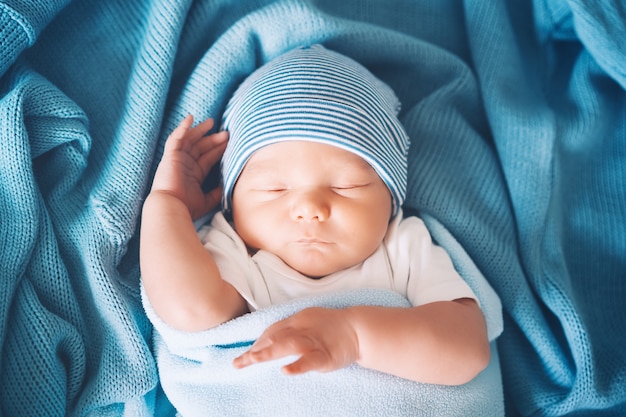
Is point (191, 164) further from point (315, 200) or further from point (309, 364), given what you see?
point (309, 364)

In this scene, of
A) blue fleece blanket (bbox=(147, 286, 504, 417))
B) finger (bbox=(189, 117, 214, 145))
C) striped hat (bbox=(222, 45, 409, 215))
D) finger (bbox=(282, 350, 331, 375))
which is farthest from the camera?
finger (bbox=(189, 117, 214, 145))

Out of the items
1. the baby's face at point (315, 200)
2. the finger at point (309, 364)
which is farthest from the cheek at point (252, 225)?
the finger at point (309, 364)

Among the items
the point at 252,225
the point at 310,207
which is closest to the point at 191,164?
the point at 252,225

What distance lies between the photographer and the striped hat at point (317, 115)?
1039mm

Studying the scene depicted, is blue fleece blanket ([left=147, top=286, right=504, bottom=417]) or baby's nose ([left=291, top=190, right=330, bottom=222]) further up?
baby's nose ([left=291, top=190, right=330, bottom=222])

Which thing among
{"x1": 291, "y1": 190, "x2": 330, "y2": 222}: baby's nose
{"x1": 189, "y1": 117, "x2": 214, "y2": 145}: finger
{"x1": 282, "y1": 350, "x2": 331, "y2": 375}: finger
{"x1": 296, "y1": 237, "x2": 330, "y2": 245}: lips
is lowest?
{"x1": 296, "y1": 237, "x2": 330, "y2": 245}: lips

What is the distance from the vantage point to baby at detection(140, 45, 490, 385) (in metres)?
0.95

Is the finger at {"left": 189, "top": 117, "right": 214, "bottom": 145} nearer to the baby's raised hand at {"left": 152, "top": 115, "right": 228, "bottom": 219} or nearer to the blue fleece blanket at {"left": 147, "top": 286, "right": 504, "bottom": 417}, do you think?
the baby's raised hand at {"left": 152, "top": 115, "right": 228, "bottom": 219}

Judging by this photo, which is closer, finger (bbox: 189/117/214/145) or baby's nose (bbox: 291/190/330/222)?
baby's nose (bbox: 291/190/330/222)

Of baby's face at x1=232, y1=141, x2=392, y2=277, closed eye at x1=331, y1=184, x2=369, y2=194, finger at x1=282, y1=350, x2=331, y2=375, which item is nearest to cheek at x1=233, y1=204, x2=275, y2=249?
baby's face at x1=232, y1=141, x2=392, y2=277

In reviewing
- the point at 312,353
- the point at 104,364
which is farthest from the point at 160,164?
the point at 312,353

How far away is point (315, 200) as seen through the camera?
997 millimetres

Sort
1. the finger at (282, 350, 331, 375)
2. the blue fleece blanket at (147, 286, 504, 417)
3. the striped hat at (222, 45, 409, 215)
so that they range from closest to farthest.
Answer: the finger at (282, 350, 331, 375)
the blue fleece blanket at (147, 286, 504, 417)
the striped hat at (222, 45, 409, 215)

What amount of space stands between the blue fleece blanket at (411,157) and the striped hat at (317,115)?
3.9 inches
